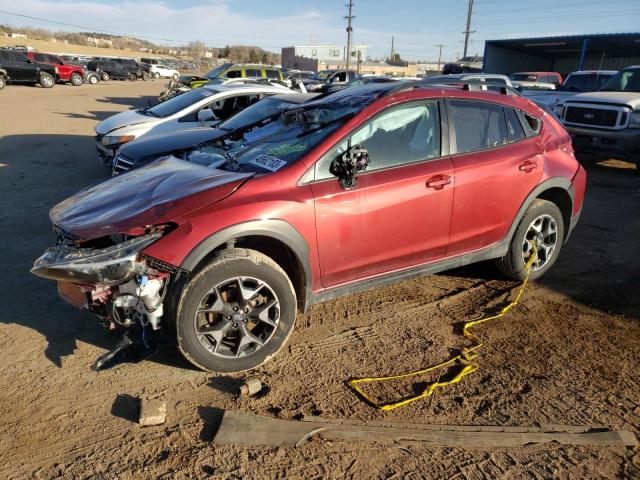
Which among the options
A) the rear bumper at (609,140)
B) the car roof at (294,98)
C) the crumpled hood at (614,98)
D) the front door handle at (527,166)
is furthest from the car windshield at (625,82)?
the front door handle at (527,166)

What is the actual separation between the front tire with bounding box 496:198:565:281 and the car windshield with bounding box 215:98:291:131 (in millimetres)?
4056

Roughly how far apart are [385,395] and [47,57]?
32.4m

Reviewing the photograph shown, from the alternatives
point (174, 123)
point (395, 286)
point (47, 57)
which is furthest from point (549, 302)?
point (47, 57)

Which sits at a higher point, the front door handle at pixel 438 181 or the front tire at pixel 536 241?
the front door handle at pixel 438 181

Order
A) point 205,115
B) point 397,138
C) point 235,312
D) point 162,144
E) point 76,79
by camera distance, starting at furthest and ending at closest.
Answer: point 76,79, point 205,115, point 162,144, point 397,138, point 235,312

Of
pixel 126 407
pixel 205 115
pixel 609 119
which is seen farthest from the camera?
pixel 609 119

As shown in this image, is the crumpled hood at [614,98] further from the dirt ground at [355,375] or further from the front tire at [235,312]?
the front tire at [235,312]

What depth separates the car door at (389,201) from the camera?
3.37m

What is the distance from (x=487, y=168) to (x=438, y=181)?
1.79 feet

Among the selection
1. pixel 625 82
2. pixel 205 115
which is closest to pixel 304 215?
pixel 205 115

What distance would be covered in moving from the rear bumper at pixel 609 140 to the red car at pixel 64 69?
28747 mm

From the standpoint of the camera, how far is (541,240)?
460 cm

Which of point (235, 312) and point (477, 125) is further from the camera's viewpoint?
point (477, 125)

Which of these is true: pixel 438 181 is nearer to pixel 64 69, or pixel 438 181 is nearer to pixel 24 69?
pixel 24 69
